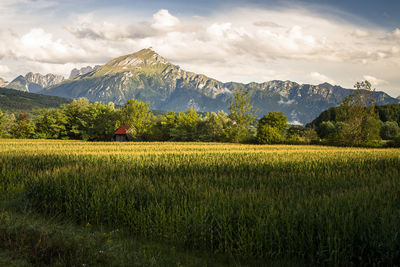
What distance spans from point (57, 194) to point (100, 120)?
284 ft

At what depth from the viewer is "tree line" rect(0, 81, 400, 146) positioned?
5641 cm

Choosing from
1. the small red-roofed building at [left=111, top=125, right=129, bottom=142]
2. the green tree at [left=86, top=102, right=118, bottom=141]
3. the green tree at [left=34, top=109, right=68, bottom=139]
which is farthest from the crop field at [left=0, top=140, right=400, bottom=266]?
the green tree at [left=34, top=109, right=68, bottom=139]

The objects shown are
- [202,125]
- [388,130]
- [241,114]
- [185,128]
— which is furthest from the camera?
[388,130]

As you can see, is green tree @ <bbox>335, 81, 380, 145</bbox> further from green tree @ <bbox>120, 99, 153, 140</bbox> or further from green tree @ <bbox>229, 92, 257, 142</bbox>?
green tree @ <bbox>120, 99, 153, 140</bbox>

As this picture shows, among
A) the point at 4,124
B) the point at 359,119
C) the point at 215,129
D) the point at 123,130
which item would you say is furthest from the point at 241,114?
the point at 4,124

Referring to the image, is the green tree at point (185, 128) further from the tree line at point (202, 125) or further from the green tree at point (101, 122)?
the green tree at point (101, 122)

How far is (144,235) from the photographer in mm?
9477

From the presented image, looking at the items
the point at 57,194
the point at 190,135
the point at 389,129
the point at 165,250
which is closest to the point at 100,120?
the point at 190,135

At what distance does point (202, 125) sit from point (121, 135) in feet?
89.6

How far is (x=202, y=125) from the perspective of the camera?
79.7 metres

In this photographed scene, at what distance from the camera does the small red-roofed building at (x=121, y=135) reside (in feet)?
292

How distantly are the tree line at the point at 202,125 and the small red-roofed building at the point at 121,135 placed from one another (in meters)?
1.45

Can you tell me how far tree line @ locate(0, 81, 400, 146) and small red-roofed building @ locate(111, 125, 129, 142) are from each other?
1.45 m

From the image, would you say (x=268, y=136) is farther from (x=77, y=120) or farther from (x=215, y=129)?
(x=77, y=120)
